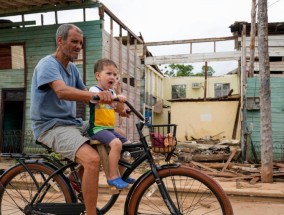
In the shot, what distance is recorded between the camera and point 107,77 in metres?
3.32

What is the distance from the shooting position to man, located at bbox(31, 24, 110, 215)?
2906mm

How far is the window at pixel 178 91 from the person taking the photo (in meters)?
31.6

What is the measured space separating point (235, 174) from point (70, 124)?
713 centimetres

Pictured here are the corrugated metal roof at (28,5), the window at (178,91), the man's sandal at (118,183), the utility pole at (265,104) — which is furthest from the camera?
the window at (178,91)

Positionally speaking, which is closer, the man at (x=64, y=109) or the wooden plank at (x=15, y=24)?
the man at (x=64, y=109)

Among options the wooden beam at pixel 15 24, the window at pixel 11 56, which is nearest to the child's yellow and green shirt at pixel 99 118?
the wooden beam at pixel 15 24

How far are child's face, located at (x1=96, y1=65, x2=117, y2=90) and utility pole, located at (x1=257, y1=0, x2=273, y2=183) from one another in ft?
20.4

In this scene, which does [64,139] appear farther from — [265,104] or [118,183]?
[265,104]

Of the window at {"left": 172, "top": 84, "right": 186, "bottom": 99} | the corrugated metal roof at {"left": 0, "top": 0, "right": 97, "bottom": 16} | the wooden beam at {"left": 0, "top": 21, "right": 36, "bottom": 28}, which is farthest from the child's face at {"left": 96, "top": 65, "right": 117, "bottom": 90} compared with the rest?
the window at {"left": 172, "top": 84, "right": 186, "bottom": 99}

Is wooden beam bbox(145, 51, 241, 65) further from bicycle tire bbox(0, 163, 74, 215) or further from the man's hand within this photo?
the man's hand

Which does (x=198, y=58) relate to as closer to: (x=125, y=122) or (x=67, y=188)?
(x=125, y=122)

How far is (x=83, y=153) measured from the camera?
9.64ft

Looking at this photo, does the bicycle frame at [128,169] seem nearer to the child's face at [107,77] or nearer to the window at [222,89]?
the child's face at [107,77]

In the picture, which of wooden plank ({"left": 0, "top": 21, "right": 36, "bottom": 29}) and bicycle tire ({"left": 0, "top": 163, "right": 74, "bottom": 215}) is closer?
bicycle tire ({"left": 0, "top": 163, "right": 74, "bottom": 215})
